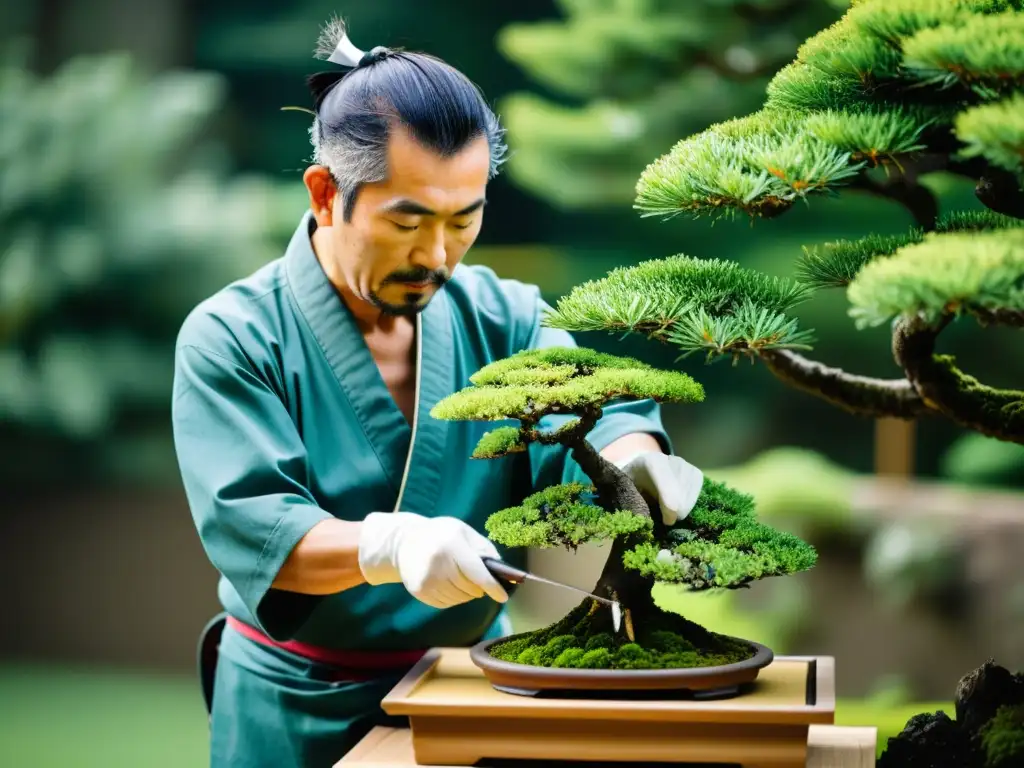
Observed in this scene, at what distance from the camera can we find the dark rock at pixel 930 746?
4.65 ft

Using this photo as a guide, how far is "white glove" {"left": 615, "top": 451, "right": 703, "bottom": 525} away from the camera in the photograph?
150 centimetres

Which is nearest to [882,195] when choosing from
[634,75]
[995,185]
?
[995,185]

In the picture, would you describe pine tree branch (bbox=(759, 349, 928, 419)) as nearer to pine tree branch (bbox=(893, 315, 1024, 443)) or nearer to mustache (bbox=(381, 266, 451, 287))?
pine tree branch (bbox=(893, 315, 1024, 443))

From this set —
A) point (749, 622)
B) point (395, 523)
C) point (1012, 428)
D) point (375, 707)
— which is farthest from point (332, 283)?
point (749, 622)

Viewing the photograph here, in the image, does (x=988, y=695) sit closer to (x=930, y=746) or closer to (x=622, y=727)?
(x=930, y=746)

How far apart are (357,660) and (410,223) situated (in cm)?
62

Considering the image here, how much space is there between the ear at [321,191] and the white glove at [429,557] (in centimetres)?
50

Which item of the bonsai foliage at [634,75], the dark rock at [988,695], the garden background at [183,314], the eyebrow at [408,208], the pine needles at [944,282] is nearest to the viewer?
the pine needles at [944,282]

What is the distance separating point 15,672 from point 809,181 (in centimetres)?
469

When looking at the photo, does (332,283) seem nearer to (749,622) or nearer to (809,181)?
(809,181)

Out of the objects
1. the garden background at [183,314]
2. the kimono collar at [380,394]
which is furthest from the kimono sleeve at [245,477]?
the garden background at [183,314]

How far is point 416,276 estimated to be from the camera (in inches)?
65.2

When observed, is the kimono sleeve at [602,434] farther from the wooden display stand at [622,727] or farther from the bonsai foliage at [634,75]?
the bonsai foliage at [634,75]

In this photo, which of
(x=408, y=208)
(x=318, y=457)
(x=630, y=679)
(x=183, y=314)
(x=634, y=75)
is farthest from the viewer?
(x=183, y=314)
